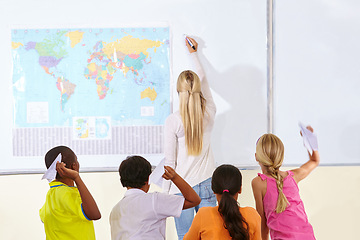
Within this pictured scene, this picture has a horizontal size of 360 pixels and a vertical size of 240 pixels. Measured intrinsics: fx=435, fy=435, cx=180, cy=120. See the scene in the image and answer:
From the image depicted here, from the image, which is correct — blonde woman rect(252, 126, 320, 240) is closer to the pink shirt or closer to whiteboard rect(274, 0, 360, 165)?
the pink shirt

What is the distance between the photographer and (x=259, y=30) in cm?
304

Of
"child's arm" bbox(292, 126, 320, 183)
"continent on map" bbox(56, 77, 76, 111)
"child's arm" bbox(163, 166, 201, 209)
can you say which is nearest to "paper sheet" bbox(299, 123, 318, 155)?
"child's arm" bbox(292, 126, 320, 183)

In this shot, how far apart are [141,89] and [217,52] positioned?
585mm

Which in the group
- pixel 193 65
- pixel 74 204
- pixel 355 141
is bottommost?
pixel 74 204

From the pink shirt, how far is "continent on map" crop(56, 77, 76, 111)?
147 centimetres

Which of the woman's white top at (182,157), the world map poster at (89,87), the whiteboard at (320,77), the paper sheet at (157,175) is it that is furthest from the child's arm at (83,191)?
the whiteboard at (320,77)

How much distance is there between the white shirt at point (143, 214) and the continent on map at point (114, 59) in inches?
48.5

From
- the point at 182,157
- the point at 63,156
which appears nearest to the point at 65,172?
the point at 63,156

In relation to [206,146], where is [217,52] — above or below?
above

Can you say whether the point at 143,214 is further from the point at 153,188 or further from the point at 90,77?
the point at 90,77

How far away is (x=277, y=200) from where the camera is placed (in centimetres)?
211

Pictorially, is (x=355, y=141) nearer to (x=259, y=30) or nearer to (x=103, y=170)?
(x=259, y=30)

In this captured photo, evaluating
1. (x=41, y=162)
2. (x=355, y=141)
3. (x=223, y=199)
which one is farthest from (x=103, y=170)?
(x=355, y=141)

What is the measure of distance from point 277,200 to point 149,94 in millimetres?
1244
